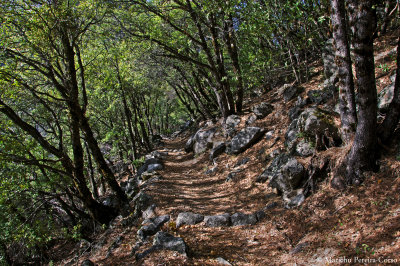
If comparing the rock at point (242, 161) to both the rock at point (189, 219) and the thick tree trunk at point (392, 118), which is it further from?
the thick tree trunk at point (392, 118)

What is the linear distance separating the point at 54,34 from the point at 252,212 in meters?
10.1

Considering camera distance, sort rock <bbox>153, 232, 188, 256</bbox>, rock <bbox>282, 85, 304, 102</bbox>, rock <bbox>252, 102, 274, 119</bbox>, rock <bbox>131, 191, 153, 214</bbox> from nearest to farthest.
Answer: rock <bbox>153, 232, 188, 256</bbox>
rock <bbox>131, 191, 153, 214</bbox>
rock <bbox>282, 85, 304, 102</bbox>
rock <bbox>252, 102, 274, 119</bbox>

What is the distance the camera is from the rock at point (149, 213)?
29.1 ft

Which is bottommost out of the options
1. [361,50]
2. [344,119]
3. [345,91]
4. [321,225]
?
[321,225]

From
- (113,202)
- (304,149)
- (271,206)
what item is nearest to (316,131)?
(304,149)

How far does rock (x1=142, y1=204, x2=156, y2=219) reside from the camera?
886cm

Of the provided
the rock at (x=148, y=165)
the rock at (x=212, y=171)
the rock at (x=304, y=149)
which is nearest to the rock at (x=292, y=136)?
the rock at (x=304, y=149)

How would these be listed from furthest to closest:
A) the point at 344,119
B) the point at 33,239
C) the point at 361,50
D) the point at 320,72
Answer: the point at 320,72
the point at 33,239
the point at 344,119
the point at 361,50

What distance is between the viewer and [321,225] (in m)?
5.27

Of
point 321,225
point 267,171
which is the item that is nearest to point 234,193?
point 267,171

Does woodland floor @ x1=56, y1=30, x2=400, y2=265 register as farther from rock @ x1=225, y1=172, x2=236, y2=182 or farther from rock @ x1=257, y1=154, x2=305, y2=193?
rock @ x1=225, y1=172, x2=236, y2=182

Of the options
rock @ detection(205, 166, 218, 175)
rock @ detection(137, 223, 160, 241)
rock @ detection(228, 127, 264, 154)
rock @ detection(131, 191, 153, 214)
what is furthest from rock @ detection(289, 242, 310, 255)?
rock @ detection(205, 166, 218, 175)

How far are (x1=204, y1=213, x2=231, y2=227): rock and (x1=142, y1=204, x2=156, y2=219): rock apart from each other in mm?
2476

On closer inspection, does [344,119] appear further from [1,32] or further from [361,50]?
[1,32]
